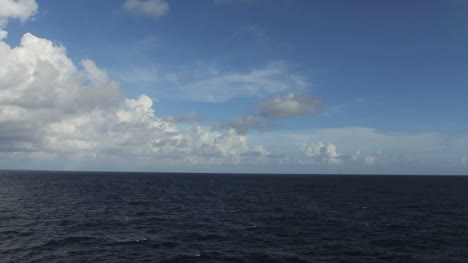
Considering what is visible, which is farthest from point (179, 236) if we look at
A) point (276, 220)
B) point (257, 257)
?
point (276, 220)

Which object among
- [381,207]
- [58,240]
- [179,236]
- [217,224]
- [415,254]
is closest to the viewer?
[415,254]

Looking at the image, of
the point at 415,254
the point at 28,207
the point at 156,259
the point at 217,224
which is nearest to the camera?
the point at 156,259

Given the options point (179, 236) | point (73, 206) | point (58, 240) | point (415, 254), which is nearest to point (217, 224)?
point (179, 236)

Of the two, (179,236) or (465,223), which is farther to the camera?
(465,223)

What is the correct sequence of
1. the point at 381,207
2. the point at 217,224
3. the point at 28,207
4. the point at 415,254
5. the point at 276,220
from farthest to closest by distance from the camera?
the point at 381,207 < the point at 28,207 < the point at 276,220 < the point at 217,224 < the point at 415,254

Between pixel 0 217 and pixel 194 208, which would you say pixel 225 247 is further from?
pixel 0 217

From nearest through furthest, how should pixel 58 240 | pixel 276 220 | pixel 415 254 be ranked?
1. pixel 415 254
2. pixel 58 240
3. pixel 276 220

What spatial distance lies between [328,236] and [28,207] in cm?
8883

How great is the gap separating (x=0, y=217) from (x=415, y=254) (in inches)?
3702

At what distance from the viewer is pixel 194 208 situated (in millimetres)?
98125

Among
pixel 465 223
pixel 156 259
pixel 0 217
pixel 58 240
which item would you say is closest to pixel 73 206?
pixel 0 217

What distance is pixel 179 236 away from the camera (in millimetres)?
61156

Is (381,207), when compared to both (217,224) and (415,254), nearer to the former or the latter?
(415,254)

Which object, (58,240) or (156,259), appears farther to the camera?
(58,240)
